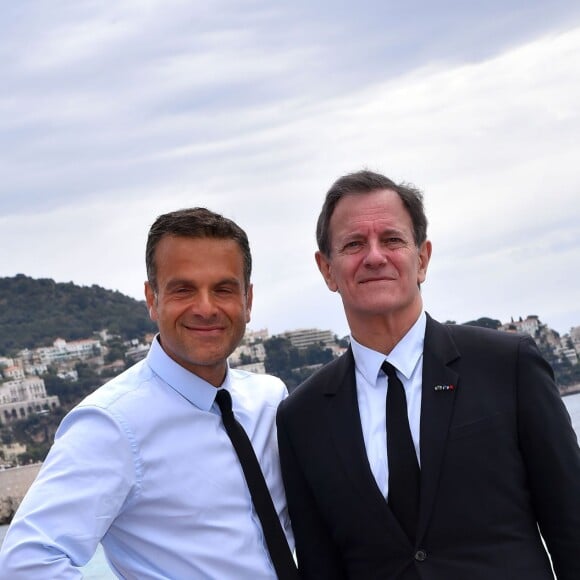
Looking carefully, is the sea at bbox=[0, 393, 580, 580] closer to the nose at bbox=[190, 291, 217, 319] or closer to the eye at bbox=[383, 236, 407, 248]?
the nose at bbox=[190, 291, 217, 319]

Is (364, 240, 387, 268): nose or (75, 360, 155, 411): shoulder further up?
(364, 240, 387, 268): nose

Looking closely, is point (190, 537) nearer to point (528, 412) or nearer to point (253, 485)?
point (253, 485)

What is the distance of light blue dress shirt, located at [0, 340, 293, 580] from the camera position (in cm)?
320

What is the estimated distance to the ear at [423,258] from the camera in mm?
3808

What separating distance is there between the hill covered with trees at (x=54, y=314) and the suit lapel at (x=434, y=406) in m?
106

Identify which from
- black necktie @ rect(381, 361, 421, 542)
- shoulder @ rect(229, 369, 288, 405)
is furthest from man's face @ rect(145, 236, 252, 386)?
black necktie @ rect(381, 361, 421, 542)

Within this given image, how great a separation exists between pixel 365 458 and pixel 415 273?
24.3 inches

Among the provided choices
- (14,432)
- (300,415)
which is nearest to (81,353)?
(14,432)

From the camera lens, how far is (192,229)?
358cm

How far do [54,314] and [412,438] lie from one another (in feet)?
364

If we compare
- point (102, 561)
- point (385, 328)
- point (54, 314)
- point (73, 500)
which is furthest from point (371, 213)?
point (54, 314)

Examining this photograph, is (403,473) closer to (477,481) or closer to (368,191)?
(477,481)

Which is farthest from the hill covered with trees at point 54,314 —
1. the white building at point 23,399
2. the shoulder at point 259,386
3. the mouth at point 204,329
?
the mouth at point 204,329

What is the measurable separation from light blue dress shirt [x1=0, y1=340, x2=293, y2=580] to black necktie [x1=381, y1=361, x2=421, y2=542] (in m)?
0.44
